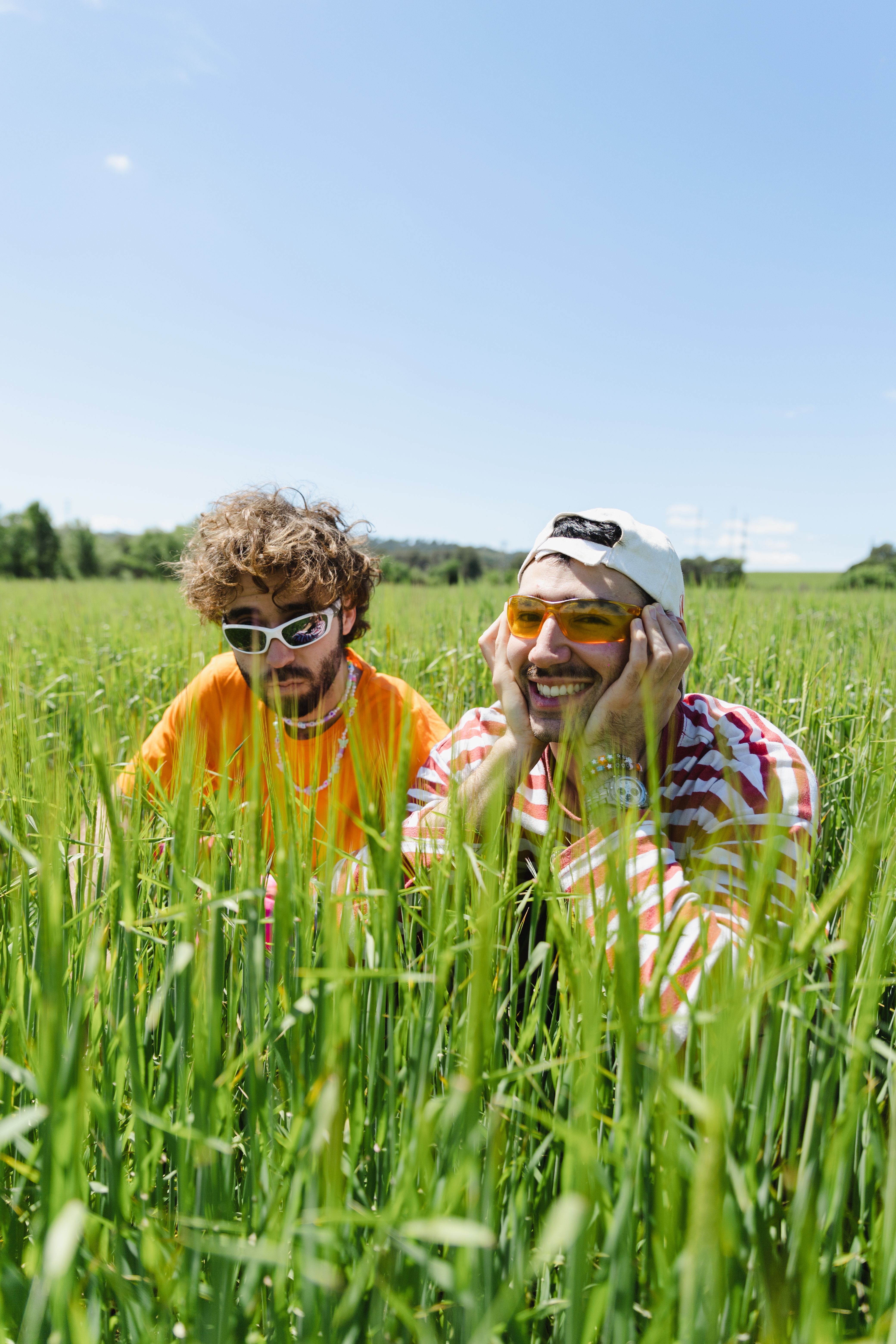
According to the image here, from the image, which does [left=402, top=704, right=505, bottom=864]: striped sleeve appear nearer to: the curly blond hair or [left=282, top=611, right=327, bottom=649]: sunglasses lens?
[left=282, top=611, right=327, bottom=649]: sunglasses lens

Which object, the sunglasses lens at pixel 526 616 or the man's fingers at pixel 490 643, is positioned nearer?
the sunglasses lens at pixel 526 616

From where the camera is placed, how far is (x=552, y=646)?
4.76 ft

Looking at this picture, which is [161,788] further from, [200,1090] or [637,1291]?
[637,1291]

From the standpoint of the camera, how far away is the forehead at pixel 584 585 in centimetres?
145

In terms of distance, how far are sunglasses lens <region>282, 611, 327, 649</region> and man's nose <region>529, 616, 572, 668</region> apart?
0.72m

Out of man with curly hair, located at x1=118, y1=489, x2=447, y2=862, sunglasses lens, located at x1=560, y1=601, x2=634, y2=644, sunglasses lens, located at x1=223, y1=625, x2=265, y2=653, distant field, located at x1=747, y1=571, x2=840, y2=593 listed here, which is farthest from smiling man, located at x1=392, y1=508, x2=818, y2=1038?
distant field, located at x1=747, y1=571, x2=840, y2=593

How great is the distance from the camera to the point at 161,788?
3.10 feet

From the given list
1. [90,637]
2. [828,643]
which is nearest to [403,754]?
[828,643]

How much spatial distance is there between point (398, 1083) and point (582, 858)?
34cm

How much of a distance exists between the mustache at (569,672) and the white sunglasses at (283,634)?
0.70 m

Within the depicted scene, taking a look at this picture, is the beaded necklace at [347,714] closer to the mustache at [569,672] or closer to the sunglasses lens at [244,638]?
the sunglasses lens at [244,638]

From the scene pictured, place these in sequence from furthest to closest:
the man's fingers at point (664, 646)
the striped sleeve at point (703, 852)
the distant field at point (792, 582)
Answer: the distant field at point (792, 582) → the man's fingers at point (664, 646) → the striped sleeve at point (703, 852)

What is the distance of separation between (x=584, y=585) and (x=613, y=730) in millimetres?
298

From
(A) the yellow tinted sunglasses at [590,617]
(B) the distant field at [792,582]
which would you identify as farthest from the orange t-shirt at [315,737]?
(B) the distant field at [792,582]
